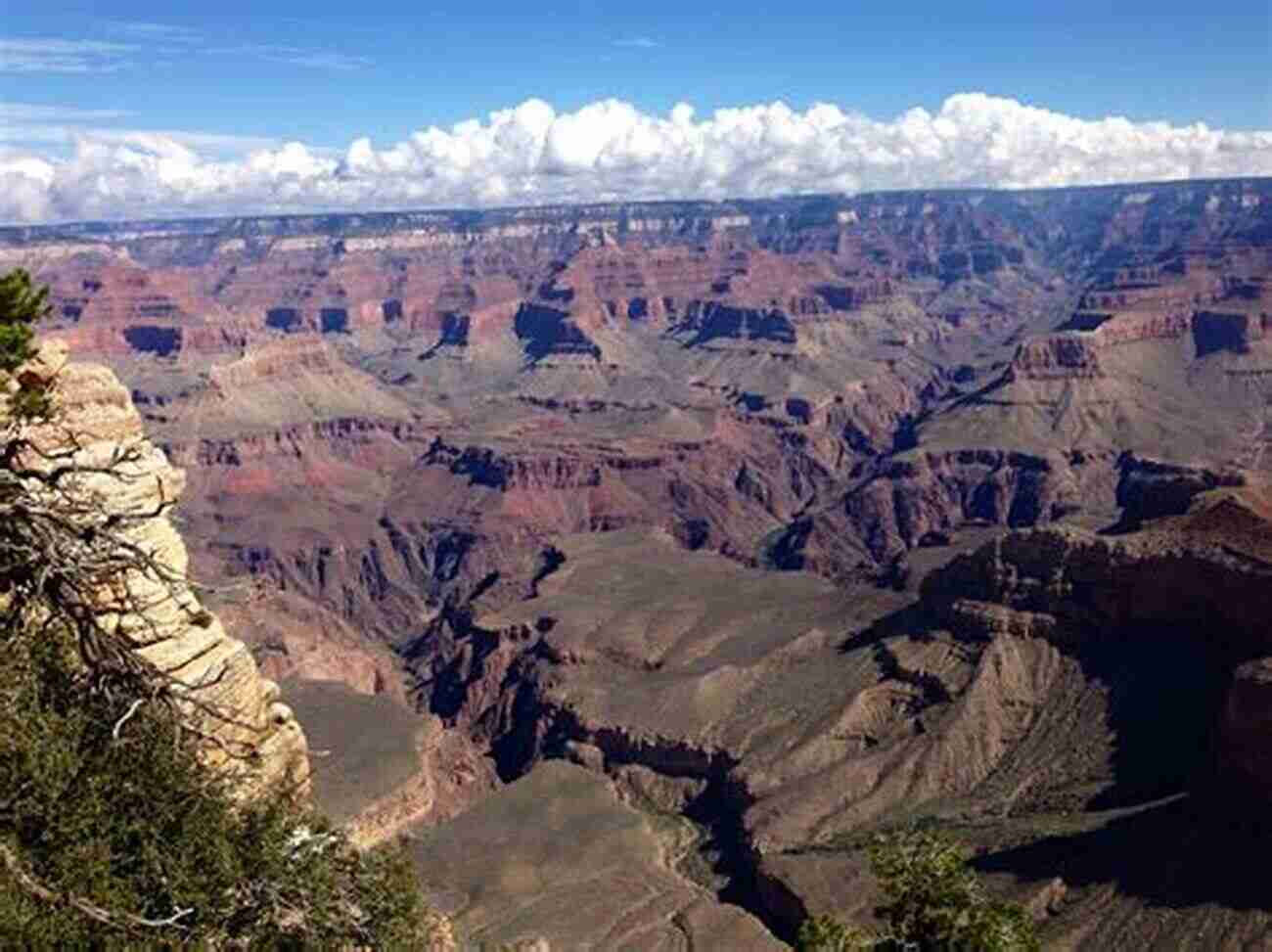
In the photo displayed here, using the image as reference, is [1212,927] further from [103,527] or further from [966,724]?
[103,527]

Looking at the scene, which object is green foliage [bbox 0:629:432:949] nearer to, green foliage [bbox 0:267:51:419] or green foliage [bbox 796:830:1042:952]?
green foliage [bbox 0:267:51:419]

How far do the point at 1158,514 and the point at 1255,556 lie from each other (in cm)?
2266

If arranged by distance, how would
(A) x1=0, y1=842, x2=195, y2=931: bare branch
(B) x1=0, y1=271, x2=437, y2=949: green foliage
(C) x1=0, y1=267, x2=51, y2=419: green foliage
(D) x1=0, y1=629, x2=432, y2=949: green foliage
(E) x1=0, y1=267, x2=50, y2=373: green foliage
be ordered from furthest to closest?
(E) x1=0, y1=267, x2=50, y2=373: green foliage, (C) x1=0, y1=267, x2=51, y2=419: green foliage, (D) x1=0, y1=629, x2=432, y2=949: green foliage, (B) x1=0, y1=271, x2=437, y2=949: green foliage, (A) x1=0, y1=842, x2=195, y2=931: bare branch

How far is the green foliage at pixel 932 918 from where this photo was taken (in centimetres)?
2968

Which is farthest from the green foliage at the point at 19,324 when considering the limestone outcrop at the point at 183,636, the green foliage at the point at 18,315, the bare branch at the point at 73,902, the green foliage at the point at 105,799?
the bare branch at the point at 73,902

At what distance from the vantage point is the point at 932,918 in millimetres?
30656

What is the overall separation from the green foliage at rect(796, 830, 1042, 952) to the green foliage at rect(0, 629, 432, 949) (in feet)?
42.4

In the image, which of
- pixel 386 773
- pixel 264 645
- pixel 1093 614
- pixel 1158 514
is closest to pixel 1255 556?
pixel 1093 614

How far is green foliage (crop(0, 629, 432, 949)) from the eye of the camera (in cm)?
1823

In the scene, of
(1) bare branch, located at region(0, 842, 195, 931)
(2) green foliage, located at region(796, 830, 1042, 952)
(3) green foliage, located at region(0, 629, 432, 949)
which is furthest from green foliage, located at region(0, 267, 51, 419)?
(2) green foliage, located at region(796, 830, 1042, 952)

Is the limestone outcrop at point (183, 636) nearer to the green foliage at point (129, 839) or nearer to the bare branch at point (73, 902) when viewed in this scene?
the green foliage at point (129, 839)

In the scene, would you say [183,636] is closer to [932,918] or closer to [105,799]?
[105,799]

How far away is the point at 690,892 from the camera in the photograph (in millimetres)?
87250

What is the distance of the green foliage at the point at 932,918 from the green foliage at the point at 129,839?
12.9m
